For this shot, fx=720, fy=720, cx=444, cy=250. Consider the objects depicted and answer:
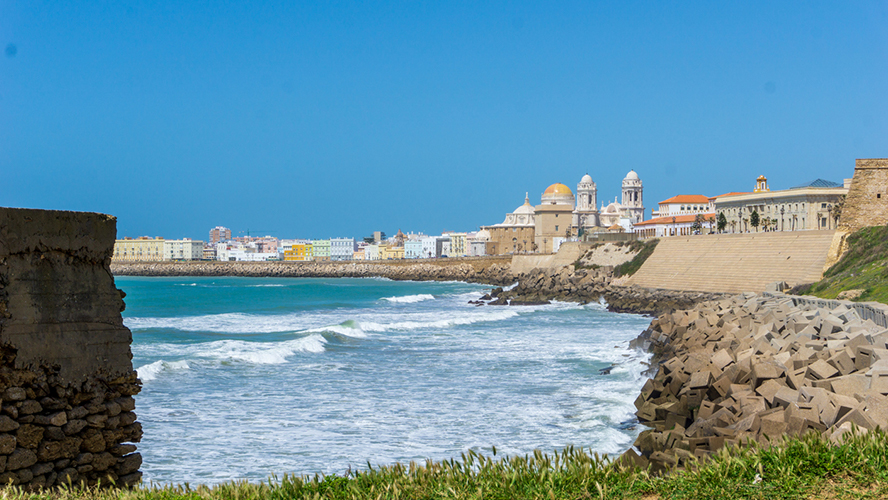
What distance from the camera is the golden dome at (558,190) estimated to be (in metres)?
109

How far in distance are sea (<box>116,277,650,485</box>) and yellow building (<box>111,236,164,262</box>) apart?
125254 millimetres

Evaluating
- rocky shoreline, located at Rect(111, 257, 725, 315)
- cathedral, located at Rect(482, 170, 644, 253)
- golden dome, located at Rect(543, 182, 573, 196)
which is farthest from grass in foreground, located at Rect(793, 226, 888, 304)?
golden dome, located at Rect(543, 182, 573, 196)

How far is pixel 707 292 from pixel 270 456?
29014 mm

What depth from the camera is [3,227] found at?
491cm

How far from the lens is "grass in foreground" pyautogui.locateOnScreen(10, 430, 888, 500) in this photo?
176 inches

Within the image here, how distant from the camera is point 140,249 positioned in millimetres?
144875

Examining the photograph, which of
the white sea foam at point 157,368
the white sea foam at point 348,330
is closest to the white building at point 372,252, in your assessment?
the white sea foam at point 348,330

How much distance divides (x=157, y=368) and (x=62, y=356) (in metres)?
11.4

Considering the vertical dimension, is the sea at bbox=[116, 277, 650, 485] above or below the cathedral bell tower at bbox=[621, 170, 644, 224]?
below

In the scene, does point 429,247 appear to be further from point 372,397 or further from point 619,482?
point 619,482

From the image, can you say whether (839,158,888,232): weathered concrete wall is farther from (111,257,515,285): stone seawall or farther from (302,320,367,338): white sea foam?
(111,257,515,285): stone seawall

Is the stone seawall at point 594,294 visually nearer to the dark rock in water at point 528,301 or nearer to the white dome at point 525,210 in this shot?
the dark rock in water at point 528,301

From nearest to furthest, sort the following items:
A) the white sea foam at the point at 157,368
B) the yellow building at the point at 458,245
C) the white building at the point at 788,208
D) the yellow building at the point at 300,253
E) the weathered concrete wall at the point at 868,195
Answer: the white sea foam at the point at 157,368 < the weathered concrete wall at the point at 868,195 < the white building at the point at 788,208 < the yellow building at the point at 458,245 < the yellow building at the point at 300,253

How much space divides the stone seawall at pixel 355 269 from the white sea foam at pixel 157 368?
52.7 m
